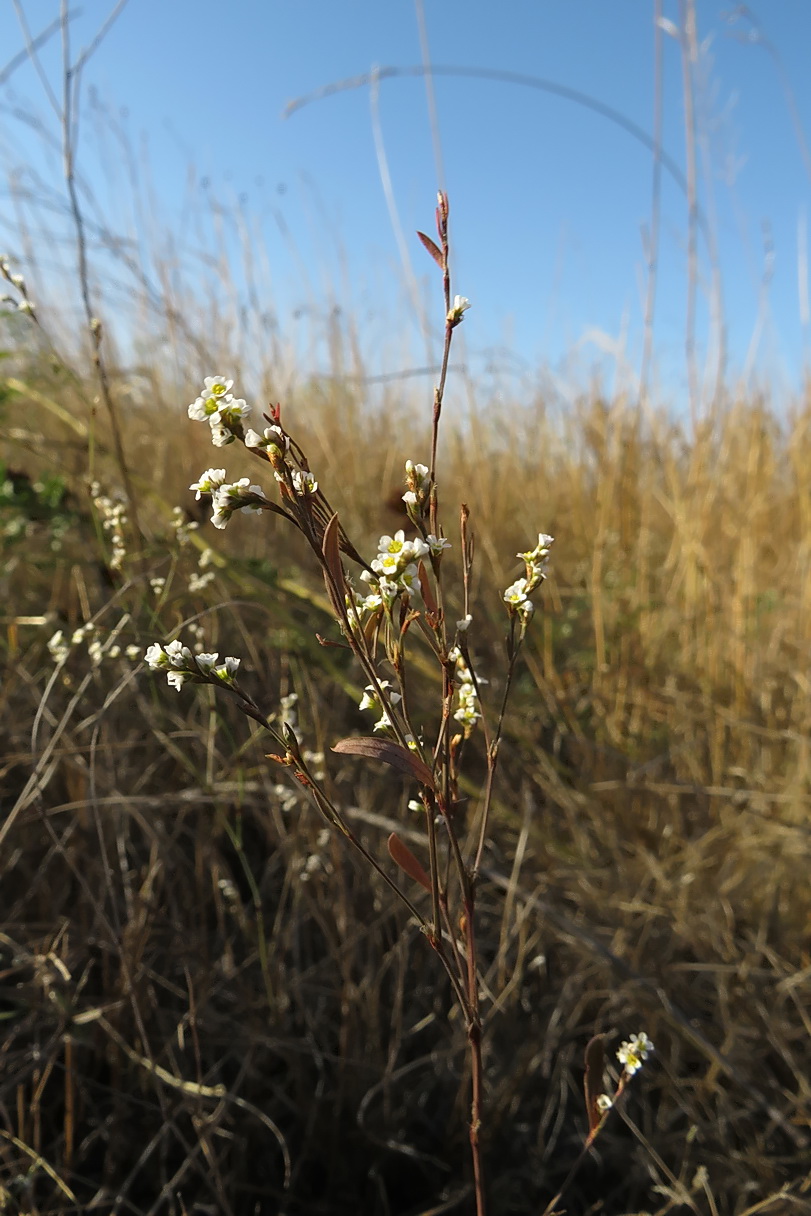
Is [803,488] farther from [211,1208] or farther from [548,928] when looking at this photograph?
[211,1208]

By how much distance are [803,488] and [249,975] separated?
1601 mm

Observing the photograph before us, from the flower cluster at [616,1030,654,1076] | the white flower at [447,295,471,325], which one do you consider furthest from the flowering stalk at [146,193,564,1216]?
the flower cluster at [616,1030,654,1076]

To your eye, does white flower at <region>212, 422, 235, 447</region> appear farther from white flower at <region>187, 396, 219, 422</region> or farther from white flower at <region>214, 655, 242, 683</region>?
white flower at <region>214, 655, 242, 683</region>

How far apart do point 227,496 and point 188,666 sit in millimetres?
111

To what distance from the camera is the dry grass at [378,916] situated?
1050mm

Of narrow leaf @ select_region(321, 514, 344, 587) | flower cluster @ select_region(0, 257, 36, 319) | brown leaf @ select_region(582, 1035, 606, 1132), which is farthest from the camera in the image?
flower cluster @ select_region(0, 257, 36, 319)

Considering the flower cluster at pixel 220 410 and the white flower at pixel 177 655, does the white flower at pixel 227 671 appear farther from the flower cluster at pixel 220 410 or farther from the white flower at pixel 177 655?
the flower cluster at pixel 220 410

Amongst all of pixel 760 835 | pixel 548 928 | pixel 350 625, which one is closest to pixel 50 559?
pixel 548 928

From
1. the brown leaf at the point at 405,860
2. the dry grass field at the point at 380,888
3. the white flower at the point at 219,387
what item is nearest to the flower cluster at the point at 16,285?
the dry grass field at the point at 380,888

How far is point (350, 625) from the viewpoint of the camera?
56 cm

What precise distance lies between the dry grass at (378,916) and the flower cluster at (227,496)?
1.03 feet

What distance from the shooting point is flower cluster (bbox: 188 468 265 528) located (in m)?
0.50

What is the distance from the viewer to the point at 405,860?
58 centimetres

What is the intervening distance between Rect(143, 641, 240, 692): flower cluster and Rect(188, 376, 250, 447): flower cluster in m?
0.13
